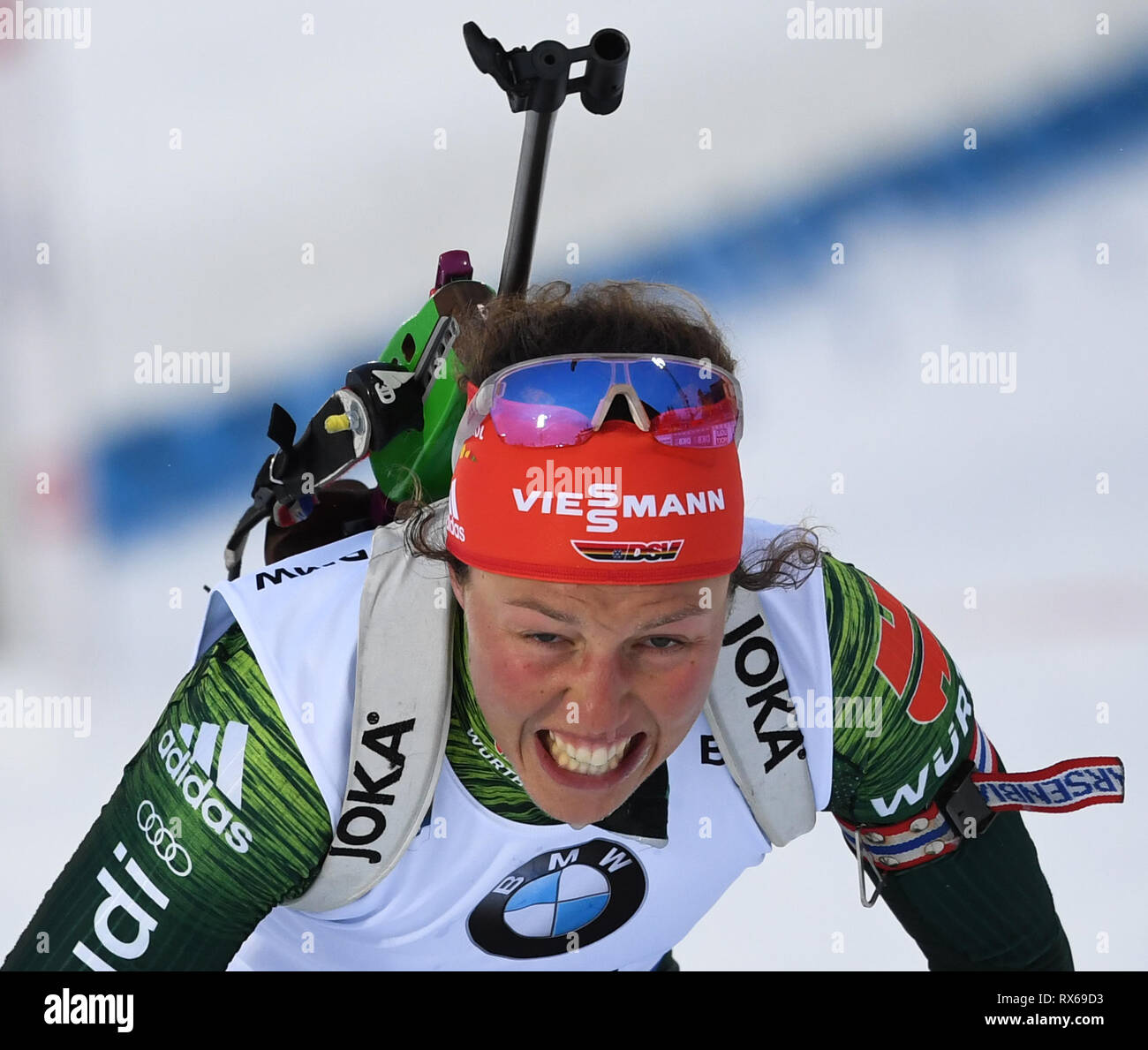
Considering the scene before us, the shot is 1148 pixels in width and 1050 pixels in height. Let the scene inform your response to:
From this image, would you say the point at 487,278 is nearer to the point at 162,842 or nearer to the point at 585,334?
the point at 585,334

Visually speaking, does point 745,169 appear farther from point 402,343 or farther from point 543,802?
point 543,802

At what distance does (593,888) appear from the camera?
7.03 feet

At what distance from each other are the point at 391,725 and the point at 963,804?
2.98 feet

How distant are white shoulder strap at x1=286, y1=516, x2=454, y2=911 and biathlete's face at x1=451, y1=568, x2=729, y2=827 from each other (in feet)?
0.22

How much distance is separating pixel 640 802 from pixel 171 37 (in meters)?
2.93

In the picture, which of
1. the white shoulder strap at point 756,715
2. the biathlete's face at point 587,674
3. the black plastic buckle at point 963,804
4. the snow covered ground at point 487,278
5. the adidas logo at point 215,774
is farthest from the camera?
the snow covered ground at point 487,278


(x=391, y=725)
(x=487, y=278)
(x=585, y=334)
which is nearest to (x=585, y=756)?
(x=391, y=725)

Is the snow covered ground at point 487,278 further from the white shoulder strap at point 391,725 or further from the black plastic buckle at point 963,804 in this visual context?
the white shoulder strap at point 391,725

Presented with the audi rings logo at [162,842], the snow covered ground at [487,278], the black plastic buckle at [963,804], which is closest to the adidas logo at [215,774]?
the audi rings logo at [162,842]

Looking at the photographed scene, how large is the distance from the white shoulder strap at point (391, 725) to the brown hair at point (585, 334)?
0.08 meters

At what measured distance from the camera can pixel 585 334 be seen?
1.94 metres

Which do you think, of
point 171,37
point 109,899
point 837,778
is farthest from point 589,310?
point 171,37

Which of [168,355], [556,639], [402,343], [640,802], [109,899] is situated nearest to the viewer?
[556,639]

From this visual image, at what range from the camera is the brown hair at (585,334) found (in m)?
1.94
